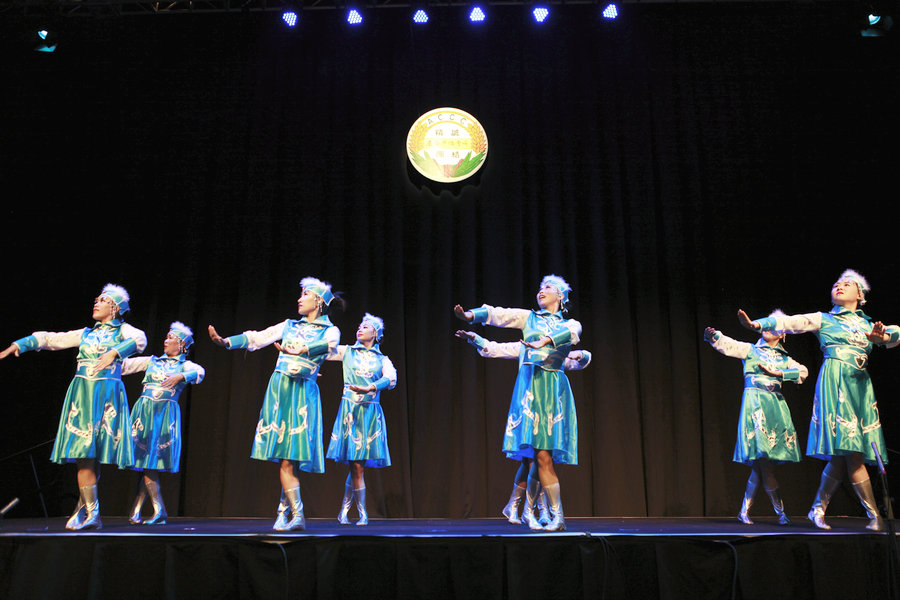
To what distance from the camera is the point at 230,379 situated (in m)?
6.83

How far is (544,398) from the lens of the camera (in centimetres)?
462

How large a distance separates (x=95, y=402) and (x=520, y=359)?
2.84m

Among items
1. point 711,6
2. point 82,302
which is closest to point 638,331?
point 711,6

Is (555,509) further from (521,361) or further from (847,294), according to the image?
(847,294)

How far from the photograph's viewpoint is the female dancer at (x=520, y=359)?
193 inches

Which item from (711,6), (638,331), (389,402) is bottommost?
(389,402)

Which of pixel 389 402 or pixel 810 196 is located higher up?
pixel 810 196

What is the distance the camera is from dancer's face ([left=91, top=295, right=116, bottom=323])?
5035 mm

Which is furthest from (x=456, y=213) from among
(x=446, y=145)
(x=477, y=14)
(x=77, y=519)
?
(x=77, y=519)

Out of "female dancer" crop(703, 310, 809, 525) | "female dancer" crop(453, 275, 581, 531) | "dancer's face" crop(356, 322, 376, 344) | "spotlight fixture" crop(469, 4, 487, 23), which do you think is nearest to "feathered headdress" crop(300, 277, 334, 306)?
"dancer's face" crop(356, 322, 376, 344)
